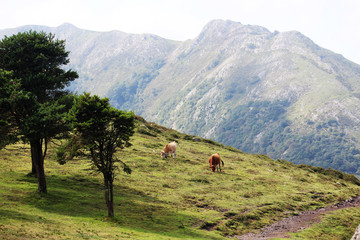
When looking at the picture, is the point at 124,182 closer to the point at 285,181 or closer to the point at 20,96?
the point at 20,96

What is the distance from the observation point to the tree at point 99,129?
30828 mm

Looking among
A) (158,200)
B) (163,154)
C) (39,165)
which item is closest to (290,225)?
(158,200)

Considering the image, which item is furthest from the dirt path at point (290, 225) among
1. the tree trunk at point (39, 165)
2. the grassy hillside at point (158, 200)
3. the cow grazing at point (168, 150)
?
the cow grazing at point (168, 150)

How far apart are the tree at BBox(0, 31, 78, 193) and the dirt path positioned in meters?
24.5

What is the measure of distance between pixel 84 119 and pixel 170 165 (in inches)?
1339

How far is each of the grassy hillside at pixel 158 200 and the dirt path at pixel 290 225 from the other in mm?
1088

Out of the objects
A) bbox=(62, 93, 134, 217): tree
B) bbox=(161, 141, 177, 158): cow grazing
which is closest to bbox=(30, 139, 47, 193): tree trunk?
bbox=(62, 93, 134, 217): tree

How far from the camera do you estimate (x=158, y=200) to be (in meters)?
42.2

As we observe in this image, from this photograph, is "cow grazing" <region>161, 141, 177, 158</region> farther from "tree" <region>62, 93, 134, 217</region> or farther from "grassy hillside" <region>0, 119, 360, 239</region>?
"tree" <region>62, 93, 134, 217</region>

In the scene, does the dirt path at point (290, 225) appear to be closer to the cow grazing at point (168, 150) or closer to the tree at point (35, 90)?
the tree at point (35, 90)

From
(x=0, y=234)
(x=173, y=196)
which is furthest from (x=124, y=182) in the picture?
(x=0, y=234)

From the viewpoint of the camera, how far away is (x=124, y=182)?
162 feet

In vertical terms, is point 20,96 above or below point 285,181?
above

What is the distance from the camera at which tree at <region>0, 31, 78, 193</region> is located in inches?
1307
